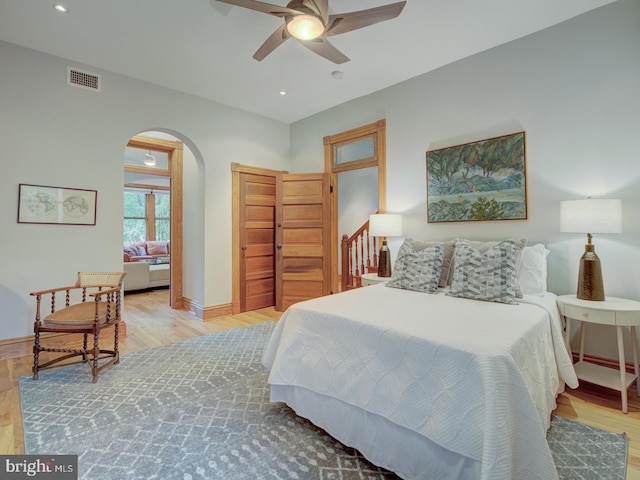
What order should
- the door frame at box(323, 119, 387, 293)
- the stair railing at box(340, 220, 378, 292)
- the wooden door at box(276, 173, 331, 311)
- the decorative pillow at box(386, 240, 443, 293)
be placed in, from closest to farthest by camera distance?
the decorative pillow at box(386, 240, 443, 293) → the door frame at box(323, 119, 387, 293) → the stair railing at box(340, 220, 378, 292) → the wooden door at box(276, 173, 331, 311)

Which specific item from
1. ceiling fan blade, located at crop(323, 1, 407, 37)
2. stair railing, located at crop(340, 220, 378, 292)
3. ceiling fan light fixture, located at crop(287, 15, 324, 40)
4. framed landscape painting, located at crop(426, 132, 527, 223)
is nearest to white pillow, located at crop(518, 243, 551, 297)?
framed landscape painting, located at crop(426, 132, 527, 223)

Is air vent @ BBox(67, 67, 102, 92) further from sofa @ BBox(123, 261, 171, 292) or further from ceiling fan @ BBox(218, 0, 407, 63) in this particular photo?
sofa @ BBox(123, 261, 171, 292)

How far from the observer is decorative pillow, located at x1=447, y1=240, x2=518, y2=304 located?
7.25 ft

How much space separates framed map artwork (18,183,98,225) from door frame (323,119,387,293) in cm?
293

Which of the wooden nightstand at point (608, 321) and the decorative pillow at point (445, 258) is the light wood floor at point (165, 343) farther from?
the decorative pillow at point (445, 258)

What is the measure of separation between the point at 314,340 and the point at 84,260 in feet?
9.59

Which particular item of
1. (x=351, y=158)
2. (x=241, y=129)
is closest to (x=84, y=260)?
(x=241, y=129)

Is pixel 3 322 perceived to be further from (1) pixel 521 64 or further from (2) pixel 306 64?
(1) pixel 521 64

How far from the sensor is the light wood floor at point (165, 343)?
1.83 metres

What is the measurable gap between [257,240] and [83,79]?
278cm

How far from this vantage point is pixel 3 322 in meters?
2.90

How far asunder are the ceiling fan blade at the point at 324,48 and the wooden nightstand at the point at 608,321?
103 inches

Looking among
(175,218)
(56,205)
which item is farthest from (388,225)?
(56,205)

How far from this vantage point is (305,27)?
2158 mm
